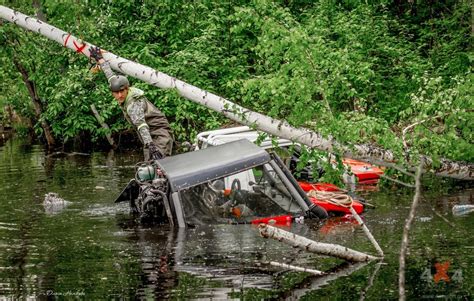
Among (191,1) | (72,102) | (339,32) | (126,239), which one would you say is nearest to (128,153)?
(72,102)

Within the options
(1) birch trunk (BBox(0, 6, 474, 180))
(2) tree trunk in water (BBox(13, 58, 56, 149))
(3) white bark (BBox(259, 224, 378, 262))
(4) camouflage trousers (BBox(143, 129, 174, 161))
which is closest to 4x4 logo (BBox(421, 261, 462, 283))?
(3) white bark (BBox(259, 224, 378, 262))

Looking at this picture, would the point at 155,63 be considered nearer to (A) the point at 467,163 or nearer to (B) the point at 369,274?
(A) the point at 467,163

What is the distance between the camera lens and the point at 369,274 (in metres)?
10.2

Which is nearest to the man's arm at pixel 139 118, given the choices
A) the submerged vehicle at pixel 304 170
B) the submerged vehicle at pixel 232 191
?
the submerged vehicle at pixel 232 191

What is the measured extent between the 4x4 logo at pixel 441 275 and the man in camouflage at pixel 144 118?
214 inches

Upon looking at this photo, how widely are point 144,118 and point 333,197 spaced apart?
3.08m

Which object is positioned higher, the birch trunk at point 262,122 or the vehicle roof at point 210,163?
the birch trunk at point 262,122

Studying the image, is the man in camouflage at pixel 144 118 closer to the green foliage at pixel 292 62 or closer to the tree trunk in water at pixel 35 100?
the green foliage at pixel 292 62

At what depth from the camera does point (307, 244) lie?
32.9ft

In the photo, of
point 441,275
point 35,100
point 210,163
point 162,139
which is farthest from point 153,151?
point 35,100

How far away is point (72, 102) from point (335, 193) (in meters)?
13.5

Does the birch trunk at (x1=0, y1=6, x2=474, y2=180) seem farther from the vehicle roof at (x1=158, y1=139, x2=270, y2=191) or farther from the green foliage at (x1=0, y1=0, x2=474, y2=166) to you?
the vehicle roof at (x1=158, y1=139, x2=270, y2=191)

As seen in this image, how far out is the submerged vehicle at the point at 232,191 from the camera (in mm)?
13102

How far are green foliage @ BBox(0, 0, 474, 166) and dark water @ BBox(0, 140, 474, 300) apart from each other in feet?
4.86
